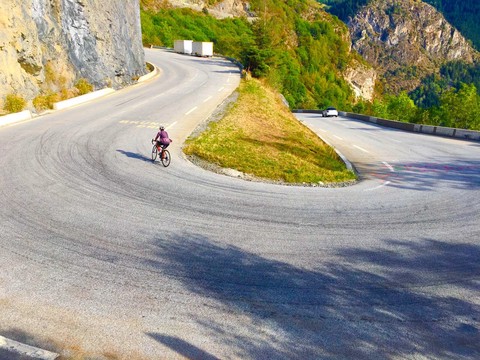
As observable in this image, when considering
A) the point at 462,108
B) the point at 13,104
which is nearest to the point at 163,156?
the point at 13,104

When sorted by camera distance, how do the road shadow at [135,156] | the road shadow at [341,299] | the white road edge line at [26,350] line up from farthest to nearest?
the road shadow at [135,156] < the road shadow at [341,299] < the white road edge line at [26,350]

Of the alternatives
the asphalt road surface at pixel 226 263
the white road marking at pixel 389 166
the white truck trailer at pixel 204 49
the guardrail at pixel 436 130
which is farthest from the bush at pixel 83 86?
the white truck trailer at pixel 204 49

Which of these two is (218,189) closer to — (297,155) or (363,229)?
(363,229)

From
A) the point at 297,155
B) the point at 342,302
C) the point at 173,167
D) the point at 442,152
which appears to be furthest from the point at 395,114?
the point at 342,302

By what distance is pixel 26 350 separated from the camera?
4.76 meters

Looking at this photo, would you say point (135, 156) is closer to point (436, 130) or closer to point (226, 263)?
point (226, 263)

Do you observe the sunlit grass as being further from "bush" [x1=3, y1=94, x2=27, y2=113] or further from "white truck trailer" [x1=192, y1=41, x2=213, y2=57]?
"white truck trailer" [x1=192, y1=41, x2=213, y2=57]

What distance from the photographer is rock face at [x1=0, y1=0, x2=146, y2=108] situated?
22397mm

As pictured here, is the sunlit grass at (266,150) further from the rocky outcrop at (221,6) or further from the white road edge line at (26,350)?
the rocky outcrop at (221,6)

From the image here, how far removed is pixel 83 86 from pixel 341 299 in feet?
94.1

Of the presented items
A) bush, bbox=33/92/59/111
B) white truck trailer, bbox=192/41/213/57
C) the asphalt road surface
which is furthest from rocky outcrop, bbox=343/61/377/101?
the asphalt road surface

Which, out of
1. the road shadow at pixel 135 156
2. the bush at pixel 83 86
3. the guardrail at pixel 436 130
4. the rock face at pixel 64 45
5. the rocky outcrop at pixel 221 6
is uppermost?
the rocky outcrop at pixel 221 6

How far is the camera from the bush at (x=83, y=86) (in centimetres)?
2871

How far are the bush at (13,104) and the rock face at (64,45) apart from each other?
0.48m
